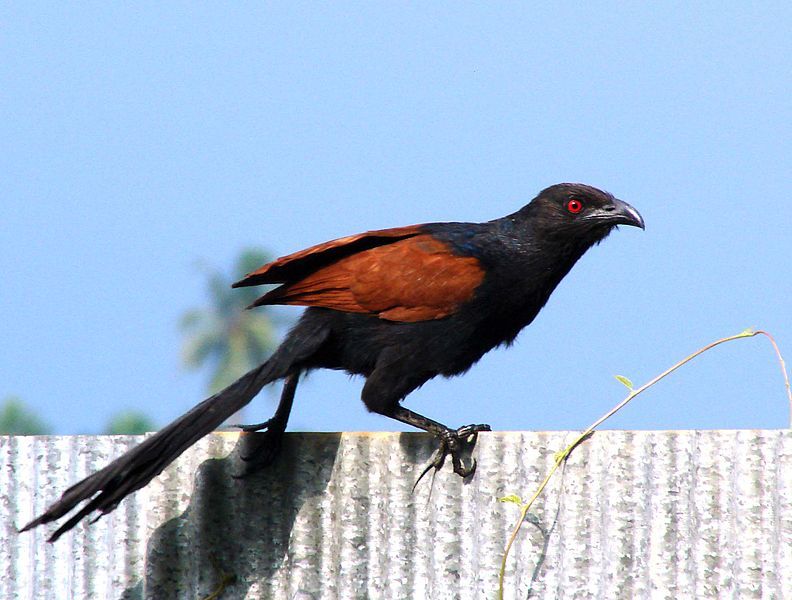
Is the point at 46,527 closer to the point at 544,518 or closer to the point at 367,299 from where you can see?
the point at 367,299

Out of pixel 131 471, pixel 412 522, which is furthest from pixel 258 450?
pixel 412 522

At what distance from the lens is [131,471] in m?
2.25

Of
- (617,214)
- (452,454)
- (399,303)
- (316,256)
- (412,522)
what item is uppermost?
(617,214)

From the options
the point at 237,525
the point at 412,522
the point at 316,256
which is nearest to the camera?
the point at 412,522

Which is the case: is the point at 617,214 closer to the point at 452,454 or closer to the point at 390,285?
the point at 390,285

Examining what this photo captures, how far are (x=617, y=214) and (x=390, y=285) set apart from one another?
973 mm

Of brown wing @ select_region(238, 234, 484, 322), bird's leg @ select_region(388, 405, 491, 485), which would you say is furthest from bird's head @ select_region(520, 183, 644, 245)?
bird's leg @ select_region(388, 405, 491, 485)

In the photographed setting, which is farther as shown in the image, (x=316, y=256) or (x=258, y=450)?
(x=316, y=256)

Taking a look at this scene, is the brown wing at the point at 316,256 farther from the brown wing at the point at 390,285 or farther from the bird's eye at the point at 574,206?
the bird's eye at the point at 574,206

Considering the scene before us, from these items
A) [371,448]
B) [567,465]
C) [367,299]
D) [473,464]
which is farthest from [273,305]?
[567,465]

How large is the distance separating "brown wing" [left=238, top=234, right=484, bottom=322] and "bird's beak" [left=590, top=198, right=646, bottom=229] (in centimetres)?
64

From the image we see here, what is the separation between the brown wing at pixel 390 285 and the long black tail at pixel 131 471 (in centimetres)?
58

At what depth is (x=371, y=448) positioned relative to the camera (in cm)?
231

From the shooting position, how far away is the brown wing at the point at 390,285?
2.92m
